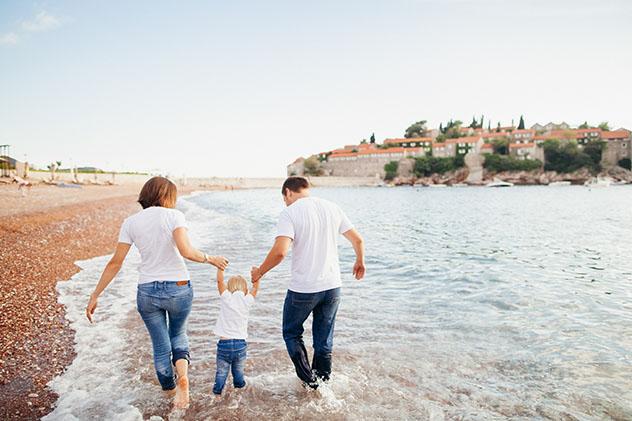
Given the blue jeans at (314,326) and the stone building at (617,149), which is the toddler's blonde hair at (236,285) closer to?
the blue jeans at (314,326)

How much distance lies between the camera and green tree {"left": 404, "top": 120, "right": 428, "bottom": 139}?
166725 mm

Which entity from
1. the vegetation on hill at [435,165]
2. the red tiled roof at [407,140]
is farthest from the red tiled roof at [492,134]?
the red tiled roof at [407,140]

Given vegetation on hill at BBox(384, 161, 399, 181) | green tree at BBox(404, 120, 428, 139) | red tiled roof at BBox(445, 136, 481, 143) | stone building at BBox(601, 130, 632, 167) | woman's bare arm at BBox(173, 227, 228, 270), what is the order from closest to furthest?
1. woman's bare arm at BBox(173, 227, 228, 270)
2. stone building at BBox(601, 130, 632, 167)
3. red tiled roof at BBox(445, 136, 481, 143)
4. vegetation on hill at BBox(384, 161, 399, 181)
5. green tree at BBox(404, 120, 428, 139)

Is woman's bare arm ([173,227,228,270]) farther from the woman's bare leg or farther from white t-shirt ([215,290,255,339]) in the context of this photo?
the woman's bare leg

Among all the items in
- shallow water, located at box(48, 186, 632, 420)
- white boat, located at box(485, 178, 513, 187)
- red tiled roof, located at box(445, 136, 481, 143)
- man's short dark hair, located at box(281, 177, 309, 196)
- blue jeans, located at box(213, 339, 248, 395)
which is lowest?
shallow water, located at box(48, 186, 632, 420)

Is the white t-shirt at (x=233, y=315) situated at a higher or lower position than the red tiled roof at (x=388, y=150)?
lower

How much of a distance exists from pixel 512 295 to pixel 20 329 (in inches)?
368

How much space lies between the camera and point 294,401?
4387 millimetres

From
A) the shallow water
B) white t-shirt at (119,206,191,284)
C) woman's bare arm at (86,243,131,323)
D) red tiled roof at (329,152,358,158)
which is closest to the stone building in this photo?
red tiled roof at (329,152,358,158)

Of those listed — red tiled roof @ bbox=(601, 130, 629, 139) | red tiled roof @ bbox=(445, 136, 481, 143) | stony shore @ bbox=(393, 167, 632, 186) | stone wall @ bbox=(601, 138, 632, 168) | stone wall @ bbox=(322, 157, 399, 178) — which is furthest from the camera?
stone wall @ bbox=(322, 157, 399, 178)

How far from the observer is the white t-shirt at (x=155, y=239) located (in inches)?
148

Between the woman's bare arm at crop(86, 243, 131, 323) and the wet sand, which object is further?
the wet sand

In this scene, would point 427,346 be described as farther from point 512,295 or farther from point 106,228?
point 106,228

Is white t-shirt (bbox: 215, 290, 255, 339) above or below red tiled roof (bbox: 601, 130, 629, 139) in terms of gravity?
below
